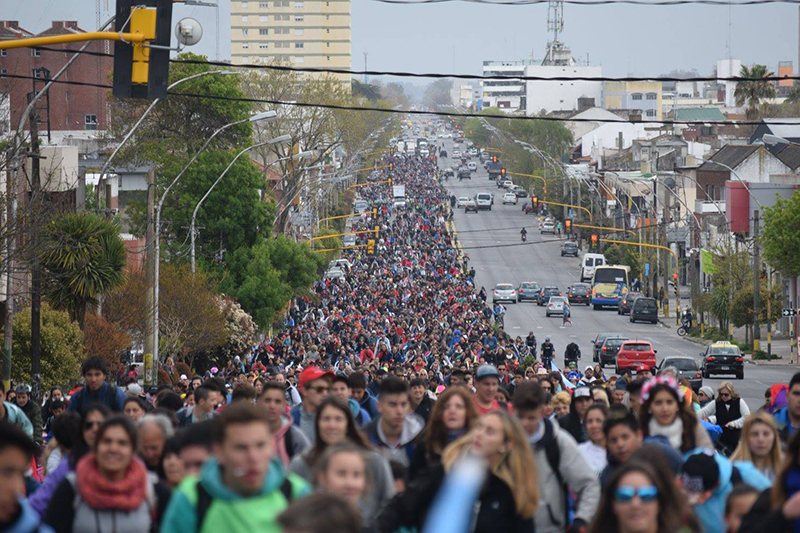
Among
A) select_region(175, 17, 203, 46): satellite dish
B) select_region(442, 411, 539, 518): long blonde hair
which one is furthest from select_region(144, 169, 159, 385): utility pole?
select_region(442, 411, 539, 518): long blonde hair

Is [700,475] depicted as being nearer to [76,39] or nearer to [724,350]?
[76,39]

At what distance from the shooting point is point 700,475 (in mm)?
7930

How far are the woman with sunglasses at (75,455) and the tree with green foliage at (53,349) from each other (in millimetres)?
21311

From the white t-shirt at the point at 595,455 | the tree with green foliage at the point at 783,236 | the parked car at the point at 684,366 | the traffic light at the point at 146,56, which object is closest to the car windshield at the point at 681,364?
the parked car at the point at 684,366

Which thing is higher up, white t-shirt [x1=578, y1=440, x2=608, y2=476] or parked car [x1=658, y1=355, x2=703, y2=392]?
white t-shirt [x1=578, y1=440, x2=608, y2=476]

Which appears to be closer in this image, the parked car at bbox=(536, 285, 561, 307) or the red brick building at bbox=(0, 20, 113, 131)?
the parked car at bbox=(536, 285, 561, 307)

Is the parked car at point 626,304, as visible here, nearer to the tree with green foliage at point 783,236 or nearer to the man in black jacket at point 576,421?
the tree with green foliage at point 783,236

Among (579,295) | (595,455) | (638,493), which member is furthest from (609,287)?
(638,493)

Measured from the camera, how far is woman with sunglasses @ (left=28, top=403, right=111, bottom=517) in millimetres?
7508

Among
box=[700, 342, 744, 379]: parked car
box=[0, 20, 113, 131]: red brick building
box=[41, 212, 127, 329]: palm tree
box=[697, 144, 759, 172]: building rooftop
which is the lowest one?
box=[700, 342, 744, 379]: parked car

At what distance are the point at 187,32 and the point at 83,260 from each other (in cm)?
1105

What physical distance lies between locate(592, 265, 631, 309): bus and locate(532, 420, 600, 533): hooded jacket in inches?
2901

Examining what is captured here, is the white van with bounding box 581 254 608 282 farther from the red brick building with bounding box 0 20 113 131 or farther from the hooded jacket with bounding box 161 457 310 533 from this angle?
the hooded jacket with bounding box 161 457 310 533

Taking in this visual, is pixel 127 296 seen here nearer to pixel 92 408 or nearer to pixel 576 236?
pixel 92 408
